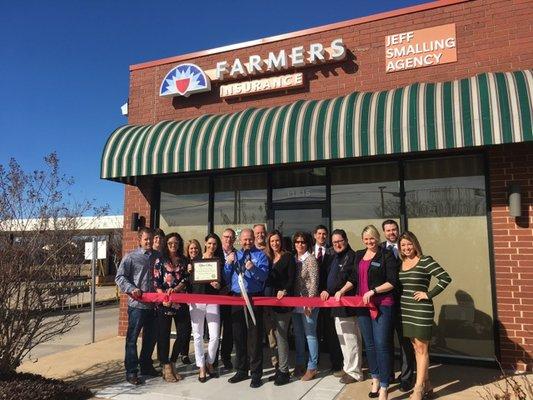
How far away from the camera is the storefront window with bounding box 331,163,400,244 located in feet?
A: 23.2

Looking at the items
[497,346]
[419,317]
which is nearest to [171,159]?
[419,317]

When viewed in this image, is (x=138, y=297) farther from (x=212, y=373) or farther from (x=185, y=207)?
(x=185, y=207)

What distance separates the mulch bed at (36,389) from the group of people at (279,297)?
0.66 m

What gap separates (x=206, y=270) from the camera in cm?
571

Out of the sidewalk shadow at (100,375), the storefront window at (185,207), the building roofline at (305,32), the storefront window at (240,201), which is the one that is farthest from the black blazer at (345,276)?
the building roofline at (305,32)

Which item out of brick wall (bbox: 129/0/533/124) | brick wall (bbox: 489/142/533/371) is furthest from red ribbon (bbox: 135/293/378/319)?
brick wall (bbox: 129/0/533/124)

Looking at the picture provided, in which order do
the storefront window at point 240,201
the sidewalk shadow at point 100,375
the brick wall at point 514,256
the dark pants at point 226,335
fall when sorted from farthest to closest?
1. the storefront window at point 240,201
2. the dark pants at point 226,335
3. the brick wall at point 514,256
4. the sidewalk shadow at point 100,375

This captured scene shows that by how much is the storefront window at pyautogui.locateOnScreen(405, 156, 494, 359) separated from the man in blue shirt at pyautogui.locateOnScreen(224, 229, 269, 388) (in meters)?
2.71

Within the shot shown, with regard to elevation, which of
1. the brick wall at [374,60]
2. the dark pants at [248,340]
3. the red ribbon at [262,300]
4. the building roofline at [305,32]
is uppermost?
the building roofline at [305,32]

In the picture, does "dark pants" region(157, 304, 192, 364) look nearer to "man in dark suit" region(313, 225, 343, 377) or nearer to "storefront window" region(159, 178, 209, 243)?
"man in dark suit" region(313, 225, 343, 377)

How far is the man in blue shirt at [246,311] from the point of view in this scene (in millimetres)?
5484

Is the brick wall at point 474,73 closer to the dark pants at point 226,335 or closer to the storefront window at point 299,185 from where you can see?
the storefront window at point 299,185

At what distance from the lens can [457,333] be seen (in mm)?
6449

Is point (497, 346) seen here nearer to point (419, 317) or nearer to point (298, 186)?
point (419, 317)
